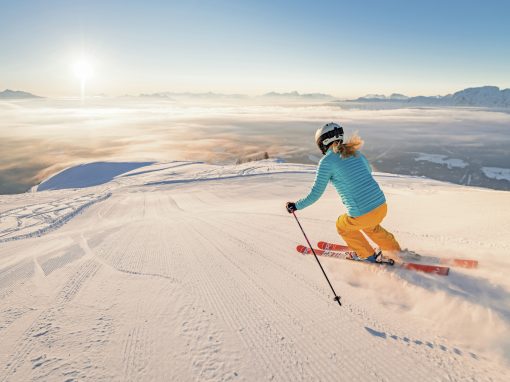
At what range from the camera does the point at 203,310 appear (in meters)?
3.41

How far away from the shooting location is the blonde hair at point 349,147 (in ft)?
12.5

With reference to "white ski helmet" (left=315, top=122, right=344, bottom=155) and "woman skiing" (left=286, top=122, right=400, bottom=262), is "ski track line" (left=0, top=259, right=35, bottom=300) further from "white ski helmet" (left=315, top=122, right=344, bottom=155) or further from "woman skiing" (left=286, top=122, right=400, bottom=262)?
"white ski helmet" (left=315, top=122, right=344, bottom=155)

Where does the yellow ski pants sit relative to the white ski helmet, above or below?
below

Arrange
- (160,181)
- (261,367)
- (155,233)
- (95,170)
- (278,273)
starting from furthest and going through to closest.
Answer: (95,170) → (160,181) → (155,233) → (278,273) → (261,367)

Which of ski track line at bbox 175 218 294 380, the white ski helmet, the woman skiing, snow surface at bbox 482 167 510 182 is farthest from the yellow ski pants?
snow surface at bbox 482 167 510 182

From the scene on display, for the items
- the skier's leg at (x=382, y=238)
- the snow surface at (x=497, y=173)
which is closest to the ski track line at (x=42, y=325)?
the skier's leg at (x=382, y=238)

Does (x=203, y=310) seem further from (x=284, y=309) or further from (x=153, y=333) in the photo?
(x=284, y=309)

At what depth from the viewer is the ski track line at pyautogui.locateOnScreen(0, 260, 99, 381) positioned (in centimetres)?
268

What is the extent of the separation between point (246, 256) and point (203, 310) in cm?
183

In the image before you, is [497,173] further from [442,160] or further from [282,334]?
[282,334]

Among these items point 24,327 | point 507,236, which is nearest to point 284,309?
point 24,327

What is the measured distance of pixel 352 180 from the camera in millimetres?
3906

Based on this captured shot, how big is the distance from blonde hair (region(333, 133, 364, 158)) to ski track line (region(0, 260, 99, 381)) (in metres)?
3.84

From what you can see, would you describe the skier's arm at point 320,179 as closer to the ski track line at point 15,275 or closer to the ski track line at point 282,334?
the ski track line at point 282,334
